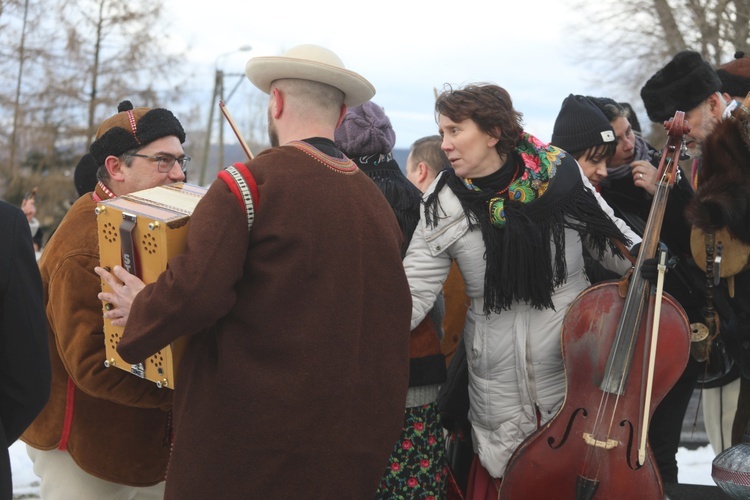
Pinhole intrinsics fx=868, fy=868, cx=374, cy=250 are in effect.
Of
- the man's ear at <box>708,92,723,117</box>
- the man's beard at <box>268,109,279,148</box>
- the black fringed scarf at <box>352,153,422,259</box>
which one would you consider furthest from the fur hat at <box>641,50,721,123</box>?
the man's beard at <box>268,109,279,148</box>

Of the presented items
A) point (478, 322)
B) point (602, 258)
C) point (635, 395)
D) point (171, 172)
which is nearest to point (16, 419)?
point (171, 172)

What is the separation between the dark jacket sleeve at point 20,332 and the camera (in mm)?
2102

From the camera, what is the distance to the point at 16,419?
2.26m

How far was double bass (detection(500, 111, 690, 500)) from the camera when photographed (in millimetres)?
2877

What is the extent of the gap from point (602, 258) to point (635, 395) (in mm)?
617

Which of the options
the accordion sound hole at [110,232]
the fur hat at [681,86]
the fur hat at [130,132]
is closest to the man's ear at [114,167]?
the fur hat at [130,132]

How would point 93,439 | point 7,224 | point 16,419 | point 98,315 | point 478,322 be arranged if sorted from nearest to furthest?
point 7,224
point 16,419
point 98,315
point 93,439
point 478,322

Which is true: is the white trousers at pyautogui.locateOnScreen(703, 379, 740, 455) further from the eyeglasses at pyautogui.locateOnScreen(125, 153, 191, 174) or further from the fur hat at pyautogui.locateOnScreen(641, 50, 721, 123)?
the eyeglasses at pyautogui.locateOnScreen(125, 153, 191, 174)

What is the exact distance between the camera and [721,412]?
15.3 feet

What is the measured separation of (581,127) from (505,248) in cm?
120

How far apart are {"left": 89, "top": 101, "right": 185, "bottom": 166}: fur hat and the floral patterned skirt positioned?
1332 mm

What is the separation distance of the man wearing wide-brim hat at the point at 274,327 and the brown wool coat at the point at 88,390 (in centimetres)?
34

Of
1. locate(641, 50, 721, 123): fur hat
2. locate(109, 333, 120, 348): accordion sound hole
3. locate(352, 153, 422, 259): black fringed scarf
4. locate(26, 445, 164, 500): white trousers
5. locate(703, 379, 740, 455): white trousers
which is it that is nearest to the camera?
locate(109, 333, 120, 348): accordion sound hole

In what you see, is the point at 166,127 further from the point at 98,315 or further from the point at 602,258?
the point at 602,258
